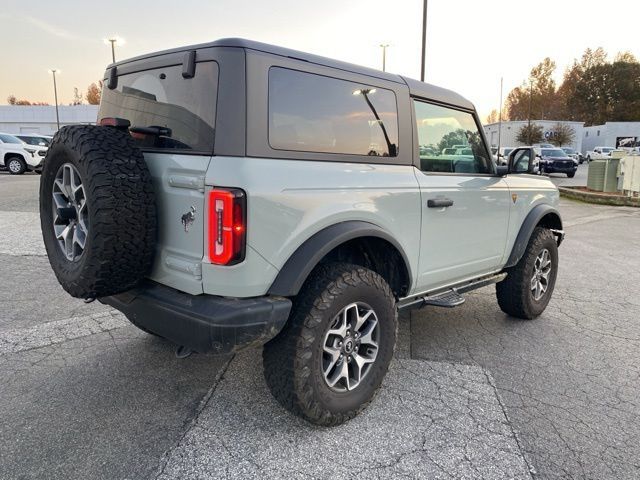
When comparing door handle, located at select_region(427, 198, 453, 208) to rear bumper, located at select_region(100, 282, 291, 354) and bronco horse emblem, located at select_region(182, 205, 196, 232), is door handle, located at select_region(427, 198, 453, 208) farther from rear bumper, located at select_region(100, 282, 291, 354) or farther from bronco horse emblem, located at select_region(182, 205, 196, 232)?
bronco horse emblem, located at select_region(182, 205, 196, 232)

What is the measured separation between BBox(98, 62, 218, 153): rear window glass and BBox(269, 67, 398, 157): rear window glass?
313 mm

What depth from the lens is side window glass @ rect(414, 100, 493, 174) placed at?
3371 mm

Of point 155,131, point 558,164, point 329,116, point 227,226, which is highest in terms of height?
point 558,164

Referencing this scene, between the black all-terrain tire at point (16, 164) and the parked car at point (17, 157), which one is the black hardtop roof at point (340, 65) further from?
the black all-terrain tire at point (16, 164)

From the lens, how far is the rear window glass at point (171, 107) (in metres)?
2.34

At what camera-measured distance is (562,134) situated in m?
56.4

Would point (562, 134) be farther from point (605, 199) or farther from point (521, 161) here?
point (521, 161)

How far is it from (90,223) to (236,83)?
97 cm

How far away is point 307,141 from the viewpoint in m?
2.58

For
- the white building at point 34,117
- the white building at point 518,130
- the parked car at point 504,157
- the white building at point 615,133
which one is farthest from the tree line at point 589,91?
the white building at point 34,117

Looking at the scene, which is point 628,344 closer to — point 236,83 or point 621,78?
point 236,83

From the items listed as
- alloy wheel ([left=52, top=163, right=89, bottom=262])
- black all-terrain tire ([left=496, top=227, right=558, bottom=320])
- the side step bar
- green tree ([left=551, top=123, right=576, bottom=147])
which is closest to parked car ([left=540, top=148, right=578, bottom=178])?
black all-terrain tire ([left=496, top=227, right=558, bottom=320])

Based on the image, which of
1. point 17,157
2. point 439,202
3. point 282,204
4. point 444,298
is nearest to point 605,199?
point 444,298

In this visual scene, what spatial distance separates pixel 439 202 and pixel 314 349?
143 cm
